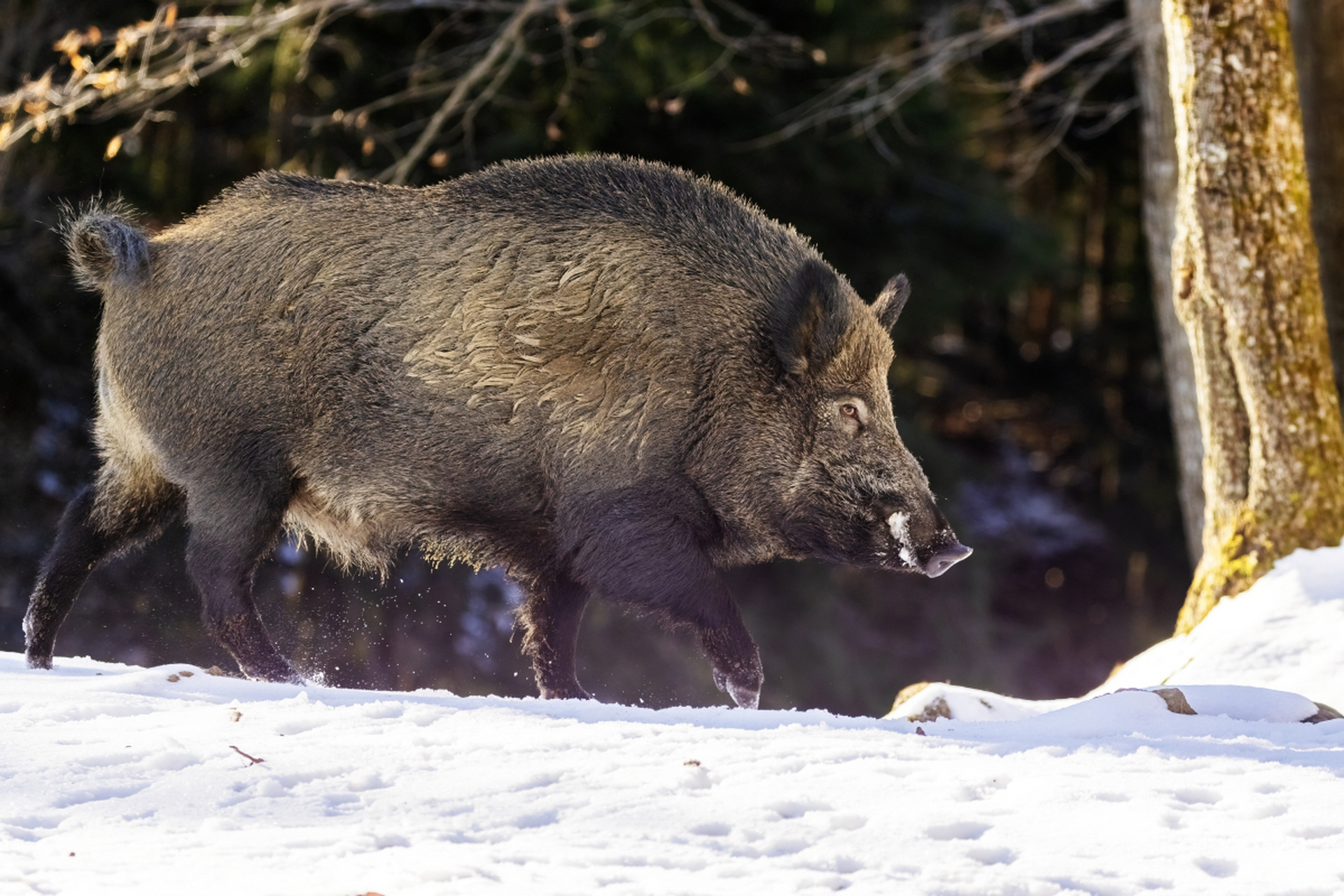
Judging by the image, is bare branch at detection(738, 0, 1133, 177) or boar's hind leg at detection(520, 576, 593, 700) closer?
boar's hind leg at detection(520, 576, 593, 700)

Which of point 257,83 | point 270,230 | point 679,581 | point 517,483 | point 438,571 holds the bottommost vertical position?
point 438,571

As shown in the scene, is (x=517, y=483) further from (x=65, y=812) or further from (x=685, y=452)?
(x=65, y=812)

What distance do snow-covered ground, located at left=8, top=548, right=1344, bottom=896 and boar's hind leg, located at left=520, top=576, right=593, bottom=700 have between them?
4.02ft

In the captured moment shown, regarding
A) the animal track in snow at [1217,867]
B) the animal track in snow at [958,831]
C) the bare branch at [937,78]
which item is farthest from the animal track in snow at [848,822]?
the bare branch at [937,78]

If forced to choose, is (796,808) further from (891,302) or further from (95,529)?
(95,529)

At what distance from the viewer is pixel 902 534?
168 inches

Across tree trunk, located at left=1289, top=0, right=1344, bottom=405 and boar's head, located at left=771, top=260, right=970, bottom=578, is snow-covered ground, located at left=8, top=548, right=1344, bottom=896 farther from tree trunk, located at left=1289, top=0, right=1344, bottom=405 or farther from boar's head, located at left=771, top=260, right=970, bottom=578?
tree trunk, located at left=1289, top=0, right=1344, bottom=405

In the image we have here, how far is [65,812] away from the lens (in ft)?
7.73

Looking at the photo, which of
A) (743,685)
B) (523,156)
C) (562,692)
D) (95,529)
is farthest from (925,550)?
(523,156)

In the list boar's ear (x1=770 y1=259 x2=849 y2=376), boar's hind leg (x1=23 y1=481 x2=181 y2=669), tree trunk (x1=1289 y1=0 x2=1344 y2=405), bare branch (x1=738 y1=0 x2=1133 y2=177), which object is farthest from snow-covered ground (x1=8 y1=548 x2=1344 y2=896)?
bare branch (x1=738 y1=0 x2=1133 y2=177)

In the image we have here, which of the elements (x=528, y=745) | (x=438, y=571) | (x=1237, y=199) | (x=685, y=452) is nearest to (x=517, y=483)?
(x=685, y=452)

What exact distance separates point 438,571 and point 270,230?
5.87 meters

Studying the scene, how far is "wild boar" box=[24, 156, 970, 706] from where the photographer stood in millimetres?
4211

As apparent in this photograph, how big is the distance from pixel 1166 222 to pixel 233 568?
207 inches
